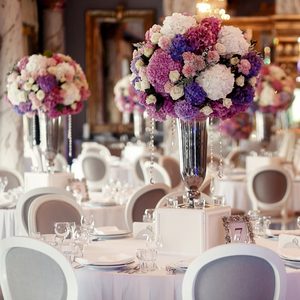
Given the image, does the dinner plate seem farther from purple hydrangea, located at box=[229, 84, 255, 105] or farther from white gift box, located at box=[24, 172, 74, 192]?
white gift box, located at box=[24, 172, 74, 192]

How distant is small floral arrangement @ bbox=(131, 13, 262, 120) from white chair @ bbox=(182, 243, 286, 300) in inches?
44.5

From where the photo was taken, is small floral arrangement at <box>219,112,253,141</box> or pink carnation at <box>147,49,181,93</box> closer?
pink carnation at <box>147,49,181,93</box>

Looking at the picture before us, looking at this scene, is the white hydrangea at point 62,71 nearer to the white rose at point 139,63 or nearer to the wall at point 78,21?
the white rose at point 139,63

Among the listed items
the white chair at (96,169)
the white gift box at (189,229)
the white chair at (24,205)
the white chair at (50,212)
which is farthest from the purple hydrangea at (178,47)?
the white chair at (96,169)

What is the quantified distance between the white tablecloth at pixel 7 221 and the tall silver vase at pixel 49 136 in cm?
95

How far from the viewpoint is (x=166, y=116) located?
5.33 metres

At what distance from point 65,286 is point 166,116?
130 cm

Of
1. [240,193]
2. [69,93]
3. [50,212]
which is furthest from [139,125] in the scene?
[50,212]

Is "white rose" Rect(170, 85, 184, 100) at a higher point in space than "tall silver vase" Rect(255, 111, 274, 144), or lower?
higher

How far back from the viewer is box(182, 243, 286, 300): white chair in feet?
13.8

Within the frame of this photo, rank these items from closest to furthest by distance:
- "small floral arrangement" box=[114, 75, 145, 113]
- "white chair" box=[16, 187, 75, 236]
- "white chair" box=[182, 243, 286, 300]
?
"white chair" box=[182, 243, 286, 300] → "white chair" box=[16, 187, 75, 236] → "small floral arrangement" box=[114, 75, 145, 113]

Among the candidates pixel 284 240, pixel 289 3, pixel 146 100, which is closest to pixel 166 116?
pixel 146 100

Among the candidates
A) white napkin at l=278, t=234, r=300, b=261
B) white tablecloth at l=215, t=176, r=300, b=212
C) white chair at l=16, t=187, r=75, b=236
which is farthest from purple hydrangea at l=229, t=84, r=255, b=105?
white tablecloth at l=215, t=176, r=300, b=212

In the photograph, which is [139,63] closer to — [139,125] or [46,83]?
[46,83]
